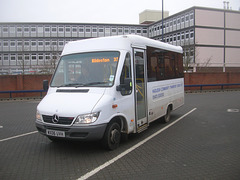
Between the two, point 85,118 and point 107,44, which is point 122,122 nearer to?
point 85,118

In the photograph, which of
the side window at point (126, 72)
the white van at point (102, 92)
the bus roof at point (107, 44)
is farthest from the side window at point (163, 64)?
the side window at point (126, 72)

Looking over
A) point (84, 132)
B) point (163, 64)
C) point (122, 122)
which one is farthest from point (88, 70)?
point (163, 64)

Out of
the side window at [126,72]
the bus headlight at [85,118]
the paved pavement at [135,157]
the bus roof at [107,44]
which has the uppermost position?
the bus roof at [107,44]

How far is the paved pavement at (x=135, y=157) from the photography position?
4.36 m

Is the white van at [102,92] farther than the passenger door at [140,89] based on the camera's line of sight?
No

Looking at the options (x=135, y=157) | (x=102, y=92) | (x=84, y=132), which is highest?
(x=102, y=92)

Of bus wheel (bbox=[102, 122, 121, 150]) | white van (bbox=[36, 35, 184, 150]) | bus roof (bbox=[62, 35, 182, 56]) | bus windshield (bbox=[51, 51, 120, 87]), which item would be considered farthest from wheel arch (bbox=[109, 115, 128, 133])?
bus roof (bbox=[62, 35, 182, 56])

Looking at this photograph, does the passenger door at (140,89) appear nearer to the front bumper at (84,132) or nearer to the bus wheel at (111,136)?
the bus wheel at (111,136)

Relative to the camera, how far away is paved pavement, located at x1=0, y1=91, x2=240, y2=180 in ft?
14.3

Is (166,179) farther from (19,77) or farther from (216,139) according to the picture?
(19,77)

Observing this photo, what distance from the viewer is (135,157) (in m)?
5.19

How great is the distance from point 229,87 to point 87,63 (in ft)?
88.3

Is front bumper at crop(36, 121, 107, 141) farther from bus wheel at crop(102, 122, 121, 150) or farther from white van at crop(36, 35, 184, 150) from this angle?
bus wheel at crop(102, 122, 121, 150)

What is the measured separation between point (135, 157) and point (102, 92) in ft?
5.47
